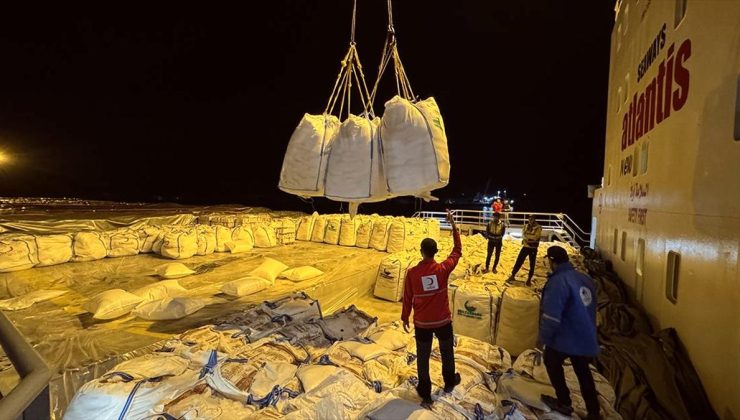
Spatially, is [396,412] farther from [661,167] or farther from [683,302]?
[661,167]

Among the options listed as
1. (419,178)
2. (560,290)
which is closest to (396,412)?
(560,290)

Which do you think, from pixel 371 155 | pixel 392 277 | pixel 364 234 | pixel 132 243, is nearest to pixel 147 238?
pixel 132 243

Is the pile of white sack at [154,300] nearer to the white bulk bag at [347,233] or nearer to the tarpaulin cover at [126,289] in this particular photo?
the tarpaulin cover at [126,289]

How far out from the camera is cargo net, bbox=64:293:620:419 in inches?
107

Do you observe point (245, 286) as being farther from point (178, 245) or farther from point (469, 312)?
point (469, 312)

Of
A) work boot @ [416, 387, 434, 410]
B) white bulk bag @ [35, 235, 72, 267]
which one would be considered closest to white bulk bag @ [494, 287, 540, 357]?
work boot @ [416, 387, 434, 410]

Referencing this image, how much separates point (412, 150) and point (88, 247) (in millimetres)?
6887

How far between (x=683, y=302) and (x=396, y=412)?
8.21 feet

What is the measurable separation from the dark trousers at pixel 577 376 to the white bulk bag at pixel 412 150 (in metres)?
1.73

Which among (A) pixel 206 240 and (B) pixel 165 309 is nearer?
(B) pixel 165 309

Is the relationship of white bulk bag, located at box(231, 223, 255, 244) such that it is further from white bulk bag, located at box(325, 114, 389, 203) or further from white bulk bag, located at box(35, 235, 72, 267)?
white bulk bag, located at box(325, 114, 389, 203)

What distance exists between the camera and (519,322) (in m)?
4.48

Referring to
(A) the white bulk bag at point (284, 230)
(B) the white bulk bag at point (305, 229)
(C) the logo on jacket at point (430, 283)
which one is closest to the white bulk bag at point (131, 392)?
(C) the logo on jacket at point (430, 283)

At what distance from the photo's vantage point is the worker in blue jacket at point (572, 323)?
2695mm
